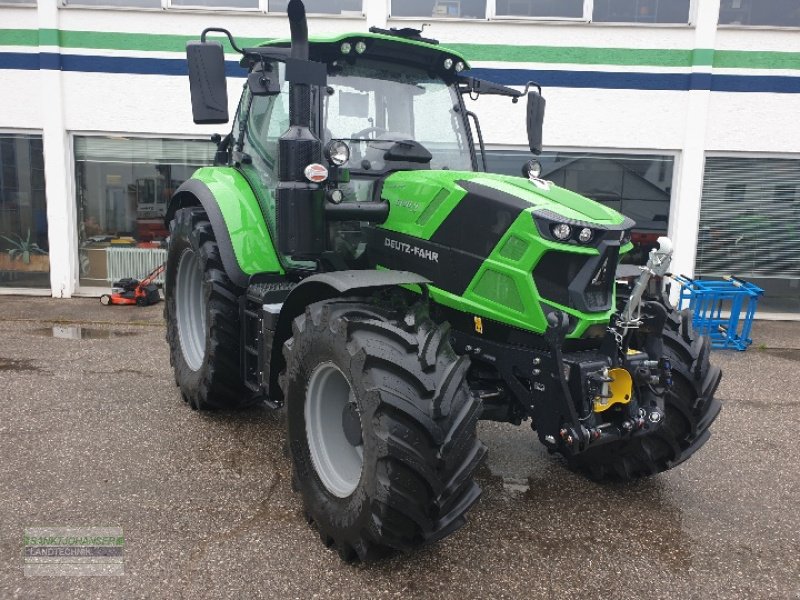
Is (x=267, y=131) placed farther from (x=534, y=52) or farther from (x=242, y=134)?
(x=534, y=52)

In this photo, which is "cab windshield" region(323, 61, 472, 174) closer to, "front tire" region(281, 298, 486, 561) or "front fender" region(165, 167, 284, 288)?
"front fender" region(165, 167, 284, 288)

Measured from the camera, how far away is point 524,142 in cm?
948

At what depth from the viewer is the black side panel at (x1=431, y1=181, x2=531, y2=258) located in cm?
333

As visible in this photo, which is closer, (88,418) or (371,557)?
(371,557)

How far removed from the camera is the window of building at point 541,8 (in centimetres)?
936

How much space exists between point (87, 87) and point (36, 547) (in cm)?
790

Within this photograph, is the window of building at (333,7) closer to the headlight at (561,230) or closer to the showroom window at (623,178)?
the showroom window at (623,178)

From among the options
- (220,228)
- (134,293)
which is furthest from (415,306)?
(134,293)

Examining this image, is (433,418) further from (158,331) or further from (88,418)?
(158,331)

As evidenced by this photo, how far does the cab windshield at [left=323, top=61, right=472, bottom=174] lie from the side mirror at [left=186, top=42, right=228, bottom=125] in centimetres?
60

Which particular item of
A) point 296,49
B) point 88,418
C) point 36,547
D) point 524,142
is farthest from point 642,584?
point 524,142

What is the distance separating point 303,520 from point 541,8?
815 centimetres
